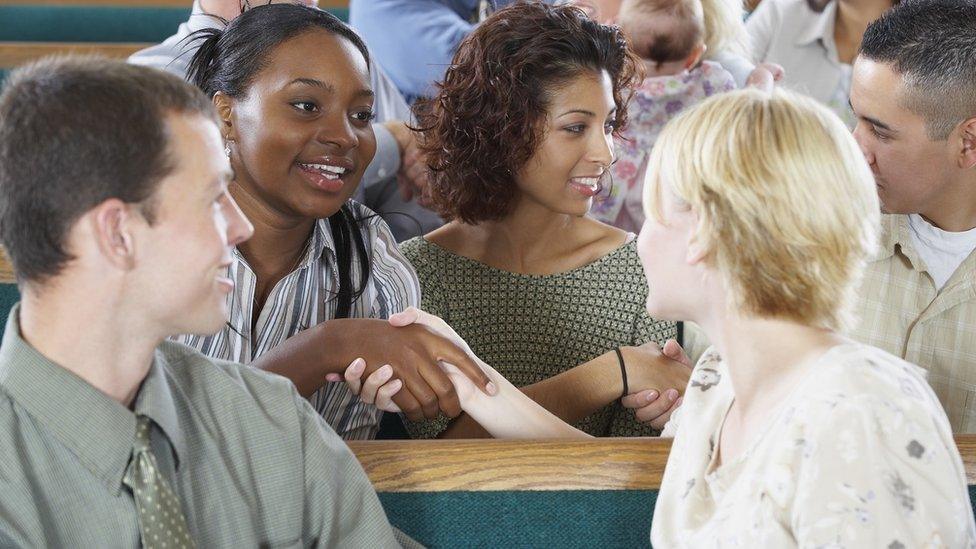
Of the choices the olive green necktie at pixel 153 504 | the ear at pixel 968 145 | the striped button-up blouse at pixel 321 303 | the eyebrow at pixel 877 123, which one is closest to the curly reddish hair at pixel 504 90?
the striped button-up blouse at pixel 321 303

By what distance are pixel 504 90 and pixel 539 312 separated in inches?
16.7

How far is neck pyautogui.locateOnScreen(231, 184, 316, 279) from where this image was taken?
1854 mm

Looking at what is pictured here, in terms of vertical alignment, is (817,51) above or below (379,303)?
below

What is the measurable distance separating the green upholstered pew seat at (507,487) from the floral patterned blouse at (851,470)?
8.5 inches

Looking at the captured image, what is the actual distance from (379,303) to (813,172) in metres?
0.94

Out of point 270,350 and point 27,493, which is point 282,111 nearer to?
point 270,350

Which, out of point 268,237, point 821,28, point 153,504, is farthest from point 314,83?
point 821,28

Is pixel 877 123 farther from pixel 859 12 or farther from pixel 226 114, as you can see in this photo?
pixel 859 12

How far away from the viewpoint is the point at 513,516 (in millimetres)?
1446

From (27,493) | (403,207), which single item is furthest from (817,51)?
(27,493)

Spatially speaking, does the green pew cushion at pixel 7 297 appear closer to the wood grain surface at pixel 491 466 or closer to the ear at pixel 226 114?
the ear at pixel 226 114

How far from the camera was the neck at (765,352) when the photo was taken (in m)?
1.24

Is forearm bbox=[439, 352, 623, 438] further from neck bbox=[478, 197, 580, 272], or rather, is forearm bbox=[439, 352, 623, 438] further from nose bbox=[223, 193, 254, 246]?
nose bbox=[223, 193, 254, 246]

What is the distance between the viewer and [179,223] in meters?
1.17
